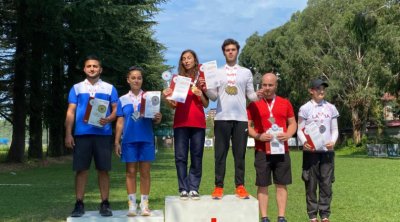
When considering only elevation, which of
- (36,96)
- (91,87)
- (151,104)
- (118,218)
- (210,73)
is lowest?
(118,218)

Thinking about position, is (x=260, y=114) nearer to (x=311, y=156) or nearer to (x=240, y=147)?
(x=240, y=147)

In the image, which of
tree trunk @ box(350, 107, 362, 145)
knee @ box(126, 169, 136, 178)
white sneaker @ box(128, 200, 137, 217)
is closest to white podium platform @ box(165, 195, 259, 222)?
white sneaker @ box(128, 200, 137, 217)

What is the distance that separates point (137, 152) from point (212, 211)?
47.6 inches

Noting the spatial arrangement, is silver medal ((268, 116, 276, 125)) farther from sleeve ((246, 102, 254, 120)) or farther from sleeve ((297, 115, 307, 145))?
→ sleeve ((297, 115, 307, 145))

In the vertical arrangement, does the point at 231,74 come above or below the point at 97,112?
above

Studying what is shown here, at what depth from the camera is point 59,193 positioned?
41.7ft

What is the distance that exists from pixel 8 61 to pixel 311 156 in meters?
24.9

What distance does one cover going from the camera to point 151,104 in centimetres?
633

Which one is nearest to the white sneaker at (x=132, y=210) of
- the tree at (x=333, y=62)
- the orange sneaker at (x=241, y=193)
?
the orange sneaker at (x=241, y=193)

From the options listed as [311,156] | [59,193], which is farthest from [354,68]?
[311,156]

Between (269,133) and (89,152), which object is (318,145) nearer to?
(269,133)

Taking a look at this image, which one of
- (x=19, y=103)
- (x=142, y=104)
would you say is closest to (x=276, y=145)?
(x=142, y=104)

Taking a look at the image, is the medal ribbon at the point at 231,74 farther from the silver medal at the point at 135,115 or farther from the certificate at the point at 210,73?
the silver medal at the point at 135,115

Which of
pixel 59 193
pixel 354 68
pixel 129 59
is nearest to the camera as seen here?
pixel 59 193
